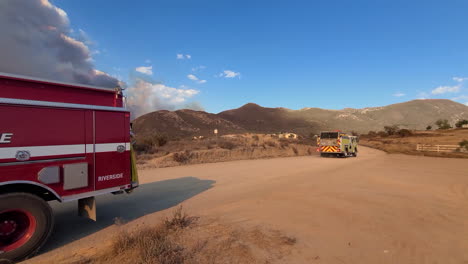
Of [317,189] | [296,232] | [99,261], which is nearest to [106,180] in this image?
[99,261]

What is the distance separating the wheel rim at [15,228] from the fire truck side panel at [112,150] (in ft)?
3.90

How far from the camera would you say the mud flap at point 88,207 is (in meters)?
5.18

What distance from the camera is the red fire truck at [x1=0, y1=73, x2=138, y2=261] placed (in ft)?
13.4

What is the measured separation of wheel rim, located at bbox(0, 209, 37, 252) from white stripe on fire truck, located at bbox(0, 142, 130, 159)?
914 mm

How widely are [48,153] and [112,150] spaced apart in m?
1.17

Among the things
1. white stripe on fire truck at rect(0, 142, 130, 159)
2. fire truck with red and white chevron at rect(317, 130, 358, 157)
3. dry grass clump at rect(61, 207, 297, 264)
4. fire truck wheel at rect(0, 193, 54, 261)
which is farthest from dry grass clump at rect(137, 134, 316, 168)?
dry grass clump at rect(61, 207, 297, 264)

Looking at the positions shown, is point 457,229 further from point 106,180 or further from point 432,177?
point 432,177

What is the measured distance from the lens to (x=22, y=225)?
4312mm

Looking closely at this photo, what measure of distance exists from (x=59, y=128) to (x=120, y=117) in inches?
47.6

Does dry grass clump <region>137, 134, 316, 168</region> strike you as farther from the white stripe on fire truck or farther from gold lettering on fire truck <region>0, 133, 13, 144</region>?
gold lettering on fire truck <region>0, 133, 13, 144</region>

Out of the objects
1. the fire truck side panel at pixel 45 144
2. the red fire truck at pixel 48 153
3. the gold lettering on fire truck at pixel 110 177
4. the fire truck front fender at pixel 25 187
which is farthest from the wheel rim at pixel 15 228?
the gold lettering on fire truck at pixel 110 177

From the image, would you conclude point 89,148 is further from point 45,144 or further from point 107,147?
point 45,144

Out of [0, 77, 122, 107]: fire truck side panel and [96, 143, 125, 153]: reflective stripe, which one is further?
[96, 143, 125, 153]: reflective stripe

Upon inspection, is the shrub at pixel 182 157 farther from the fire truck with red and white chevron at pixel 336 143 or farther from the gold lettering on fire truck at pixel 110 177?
the fire truck with red and white chevron at pixel 336 143
